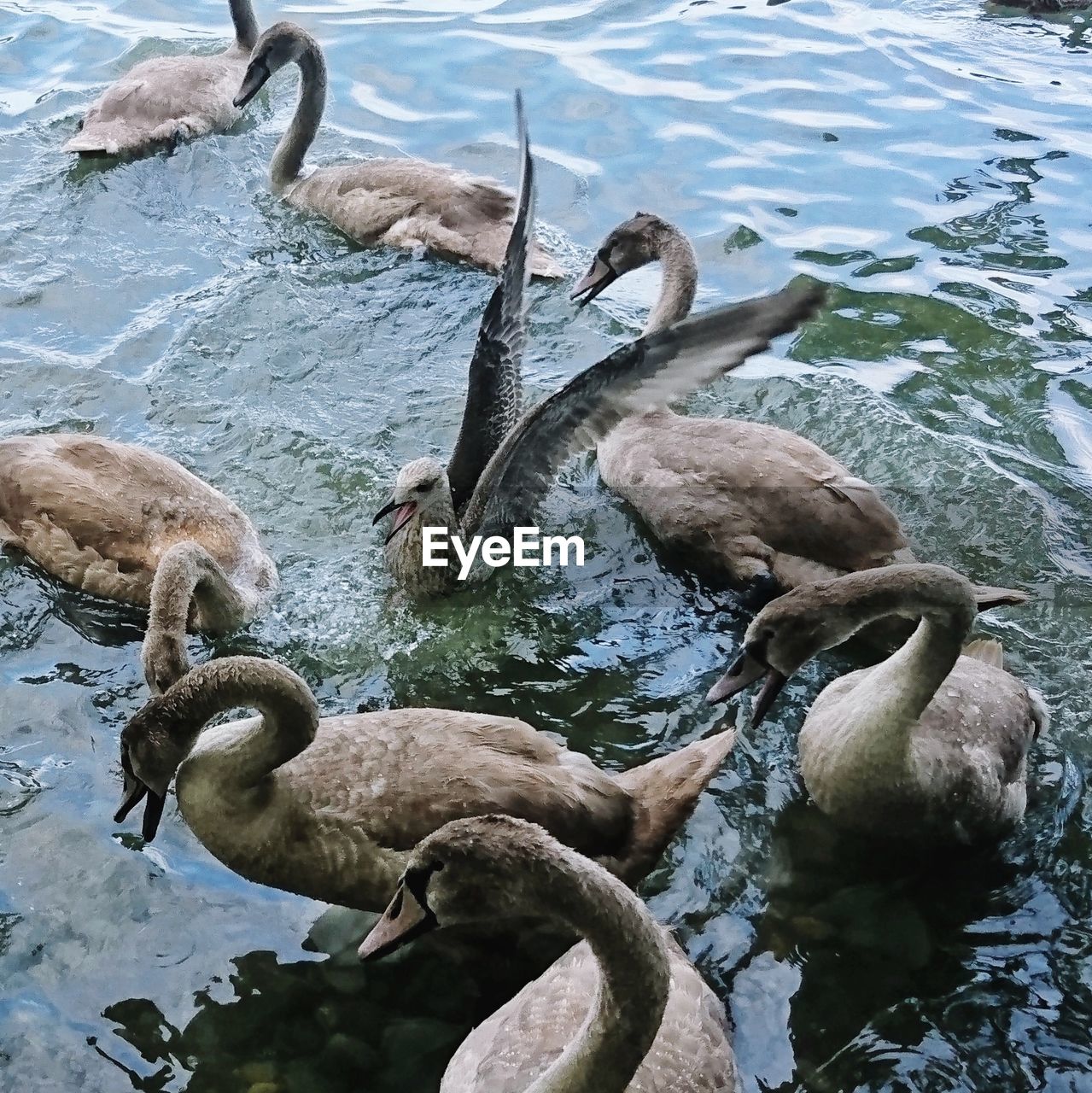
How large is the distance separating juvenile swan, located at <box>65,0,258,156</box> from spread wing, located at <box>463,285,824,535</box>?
5.23 meters

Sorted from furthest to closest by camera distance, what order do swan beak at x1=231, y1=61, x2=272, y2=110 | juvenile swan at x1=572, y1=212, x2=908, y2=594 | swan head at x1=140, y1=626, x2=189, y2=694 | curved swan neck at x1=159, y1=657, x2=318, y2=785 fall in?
swan beak at x1=231, y1=61, x2=272, y2=110 → juvenile swan at x1=572, y1=212, x2=908, y2=594 → swan head at x1=140, y1=626, x2=189, y2=694 → curved swan neck at x1=159, y1=657, x2=318, y2=785

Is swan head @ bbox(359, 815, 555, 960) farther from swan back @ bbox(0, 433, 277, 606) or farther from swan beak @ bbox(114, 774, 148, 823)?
swan back @ bbox(0, 433, 277, 606)

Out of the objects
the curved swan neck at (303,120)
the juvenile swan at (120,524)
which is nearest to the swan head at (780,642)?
the juvenile swan at (120,524)

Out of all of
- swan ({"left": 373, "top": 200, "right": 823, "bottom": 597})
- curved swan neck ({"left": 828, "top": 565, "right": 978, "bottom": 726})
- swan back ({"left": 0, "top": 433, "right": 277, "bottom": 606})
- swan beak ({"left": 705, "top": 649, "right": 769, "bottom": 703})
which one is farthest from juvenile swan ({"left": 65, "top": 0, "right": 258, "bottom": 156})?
curved swan neck ({"left": 828, "top": 565, "right": 978, "bottom": 726})

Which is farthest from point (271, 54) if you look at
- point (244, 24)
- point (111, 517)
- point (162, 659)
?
point (162, 659)

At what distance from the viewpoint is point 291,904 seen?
183 inches

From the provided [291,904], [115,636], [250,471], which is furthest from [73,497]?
[291,904]

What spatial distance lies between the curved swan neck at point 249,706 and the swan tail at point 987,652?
9.47 feet

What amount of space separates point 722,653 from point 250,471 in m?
2.83

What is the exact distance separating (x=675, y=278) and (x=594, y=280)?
1.85ft

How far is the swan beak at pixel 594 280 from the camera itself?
25.2 feet

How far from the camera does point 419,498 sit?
601 cm

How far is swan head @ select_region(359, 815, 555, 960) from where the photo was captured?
10.3 feet

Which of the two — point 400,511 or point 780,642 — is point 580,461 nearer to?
point 400,511
